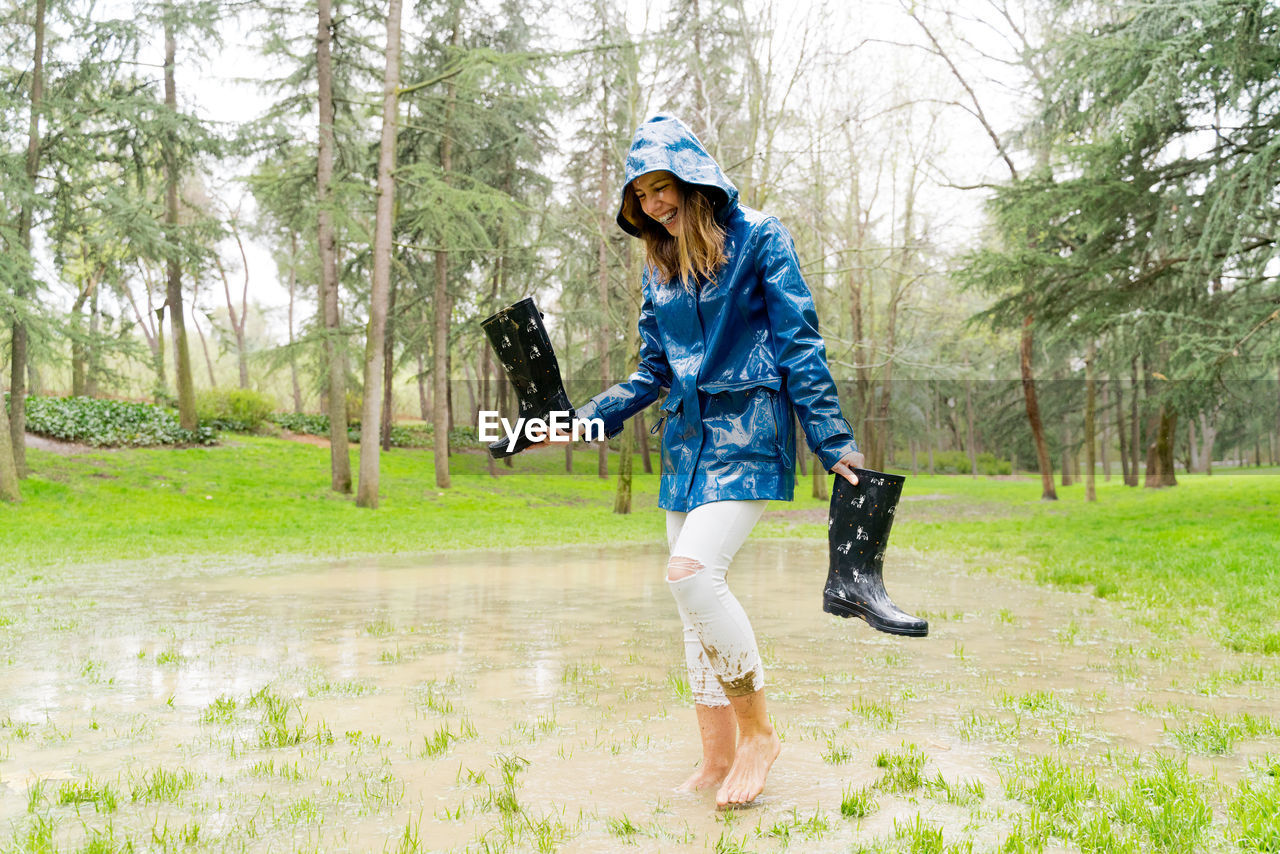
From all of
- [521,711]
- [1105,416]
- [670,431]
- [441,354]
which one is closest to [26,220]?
[441,354]

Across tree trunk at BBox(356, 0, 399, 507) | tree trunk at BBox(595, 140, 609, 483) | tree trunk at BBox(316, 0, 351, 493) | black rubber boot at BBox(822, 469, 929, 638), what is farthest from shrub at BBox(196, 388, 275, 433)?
black rubber boot at BBox(822, 469, 929, 638)

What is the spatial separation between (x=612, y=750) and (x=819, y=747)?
83cm

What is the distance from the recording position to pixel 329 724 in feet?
13.4

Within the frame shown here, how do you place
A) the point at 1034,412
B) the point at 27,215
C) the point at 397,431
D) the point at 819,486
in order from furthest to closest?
1. the point at 397,431
2. the point at 819,486
3. the point at 1034,412
4. the point at 27,215

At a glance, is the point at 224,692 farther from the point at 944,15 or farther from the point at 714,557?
the point at 944,15

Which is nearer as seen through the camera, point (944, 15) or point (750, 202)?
point (944, 15)

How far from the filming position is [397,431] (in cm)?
3259

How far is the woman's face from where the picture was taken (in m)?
3.13

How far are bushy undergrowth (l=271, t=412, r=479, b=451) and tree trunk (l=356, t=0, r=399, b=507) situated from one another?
11.1 m

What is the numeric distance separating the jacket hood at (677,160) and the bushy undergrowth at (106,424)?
23.1m

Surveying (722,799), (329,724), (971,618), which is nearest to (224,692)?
(329,724)

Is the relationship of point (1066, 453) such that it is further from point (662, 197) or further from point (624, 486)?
point (662, 197)

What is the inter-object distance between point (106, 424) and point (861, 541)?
24.8m

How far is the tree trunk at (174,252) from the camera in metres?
19.3
